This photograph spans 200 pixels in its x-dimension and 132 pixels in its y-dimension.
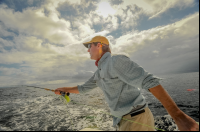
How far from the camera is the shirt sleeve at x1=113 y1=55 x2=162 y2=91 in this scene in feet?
3.90

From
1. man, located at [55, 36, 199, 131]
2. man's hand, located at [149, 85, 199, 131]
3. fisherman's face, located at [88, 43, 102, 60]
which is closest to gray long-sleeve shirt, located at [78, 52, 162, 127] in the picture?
man, located at [55, 36, 199, 131]

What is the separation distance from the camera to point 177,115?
103 centimetres

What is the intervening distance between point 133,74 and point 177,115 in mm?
607

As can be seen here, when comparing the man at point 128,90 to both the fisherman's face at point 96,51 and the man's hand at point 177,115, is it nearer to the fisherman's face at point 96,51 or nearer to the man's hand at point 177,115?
the man's hand at point 177,115

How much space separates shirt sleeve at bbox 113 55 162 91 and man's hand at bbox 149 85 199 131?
9 cm

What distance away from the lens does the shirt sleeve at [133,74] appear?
1.19 m

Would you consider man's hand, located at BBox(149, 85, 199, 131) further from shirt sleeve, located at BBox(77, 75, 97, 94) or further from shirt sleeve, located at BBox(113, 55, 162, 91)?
shirt sleeve, located at BBox(77, 75, 97, 94)

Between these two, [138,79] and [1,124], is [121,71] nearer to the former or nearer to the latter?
[138,79]

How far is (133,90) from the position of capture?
1.54m

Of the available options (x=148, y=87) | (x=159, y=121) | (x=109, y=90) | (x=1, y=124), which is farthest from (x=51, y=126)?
(x=148, y=87)

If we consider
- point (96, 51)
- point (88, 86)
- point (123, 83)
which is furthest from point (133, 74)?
point (88, 86)

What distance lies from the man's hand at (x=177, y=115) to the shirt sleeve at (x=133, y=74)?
85 millimetres

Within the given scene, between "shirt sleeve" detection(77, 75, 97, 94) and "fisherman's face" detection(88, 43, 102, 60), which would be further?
"shirt sleeve" detection(77, 75, 97, 94)

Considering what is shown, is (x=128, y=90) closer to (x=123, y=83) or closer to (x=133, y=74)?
(x=123, y=83)
